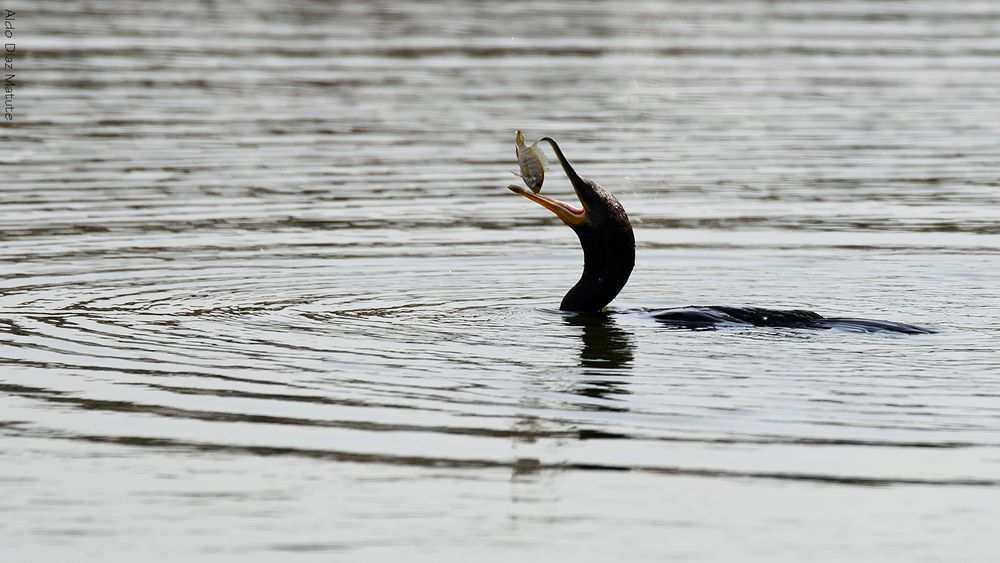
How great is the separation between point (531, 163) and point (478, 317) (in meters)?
0.99

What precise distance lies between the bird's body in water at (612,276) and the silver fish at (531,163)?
0.09 m

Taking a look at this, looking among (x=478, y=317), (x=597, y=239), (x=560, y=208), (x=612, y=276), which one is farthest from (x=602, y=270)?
(x=478, y=317)

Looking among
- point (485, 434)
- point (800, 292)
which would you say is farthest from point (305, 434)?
point (800, 292)

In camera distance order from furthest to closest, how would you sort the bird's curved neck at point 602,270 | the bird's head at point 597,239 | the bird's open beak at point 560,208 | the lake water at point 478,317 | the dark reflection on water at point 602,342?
1. the bird's curved neck at point 602,270
2. the bird's head at point 597,239
3. the bird's open beak at point 560,208
4. the dark reflection on water at point 602,342
5. the lake water at point 478,317

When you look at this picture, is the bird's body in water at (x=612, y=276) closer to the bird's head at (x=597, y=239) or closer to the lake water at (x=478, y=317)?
the bird's head at (x=597, y=239)

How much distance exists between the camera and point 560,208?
9.98 meters

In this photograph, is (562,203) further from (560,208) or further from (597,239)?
(597,239)

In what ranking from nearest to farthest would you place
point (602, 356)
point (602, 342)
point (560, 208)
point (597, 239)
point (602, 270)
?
point (602, 356), point (602, 342), point (560, 208), point (597, 239), point (602, 270)

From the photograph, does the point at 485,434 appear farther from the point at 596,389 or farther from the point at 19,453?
the point at 19,453

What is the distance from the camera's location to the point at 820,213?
1470cm

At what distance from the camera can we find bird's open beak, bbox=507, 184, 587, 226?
32.5 feet

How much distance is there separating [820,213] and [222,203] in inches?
200

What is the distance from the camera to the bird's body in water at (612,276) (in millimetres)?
9734

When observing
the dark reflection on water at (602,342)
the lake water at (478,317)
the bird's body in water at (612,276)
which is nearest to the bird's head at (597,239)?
the bird's body in water at (612,276)
